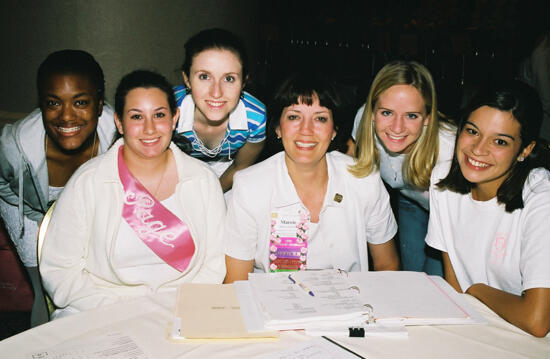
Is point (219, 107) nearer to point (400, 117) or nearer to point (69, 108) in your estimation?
point (69, 108)

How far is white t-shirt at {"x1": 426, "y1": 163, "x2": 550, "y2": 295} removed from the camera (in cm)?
148

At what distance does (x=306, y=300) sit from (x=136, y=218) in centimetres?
85

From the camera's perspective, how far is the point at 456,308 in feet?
4.47

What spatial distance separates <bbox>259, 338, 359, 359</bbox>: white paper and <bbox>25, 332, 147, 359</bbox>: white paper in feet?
1.17

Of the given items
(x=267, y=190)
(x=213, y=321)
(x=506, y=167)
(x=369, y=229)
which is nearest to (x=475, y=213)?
(x=506, y=167)

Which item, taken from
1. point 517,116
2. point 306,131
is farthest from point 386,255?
point 517,116

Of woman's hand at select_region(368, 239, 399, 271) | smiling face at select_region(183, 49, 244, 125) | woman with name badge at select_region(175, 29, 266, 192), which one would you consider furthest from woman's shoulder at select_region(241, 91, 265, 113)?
woman's hand at select_region(368, 239, 399, 271)

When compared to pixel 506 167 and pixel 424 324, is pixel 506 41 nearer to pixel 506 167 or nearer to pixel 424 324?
pixel 506 167

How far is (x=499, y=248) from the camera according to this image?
65.2 inches

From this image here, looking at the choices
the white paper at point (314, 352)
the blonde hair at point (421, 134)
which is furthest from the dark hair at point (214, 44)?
the white paper at point (314, 352)

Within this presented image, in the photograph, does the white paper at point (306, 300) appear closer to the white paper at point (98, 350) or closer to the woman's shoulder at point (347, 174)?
the white paper at point (98, 350)

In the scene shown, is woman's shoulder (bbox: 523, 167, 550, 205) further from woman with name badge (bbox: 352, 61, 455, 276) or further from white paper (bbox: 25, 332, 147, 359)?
white paper (bbox: 25, 332, 147, 359)

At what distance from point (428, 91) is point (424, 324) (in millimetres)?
1320

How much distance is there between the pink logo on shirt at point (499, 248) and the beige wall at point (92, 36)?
2.94 m
